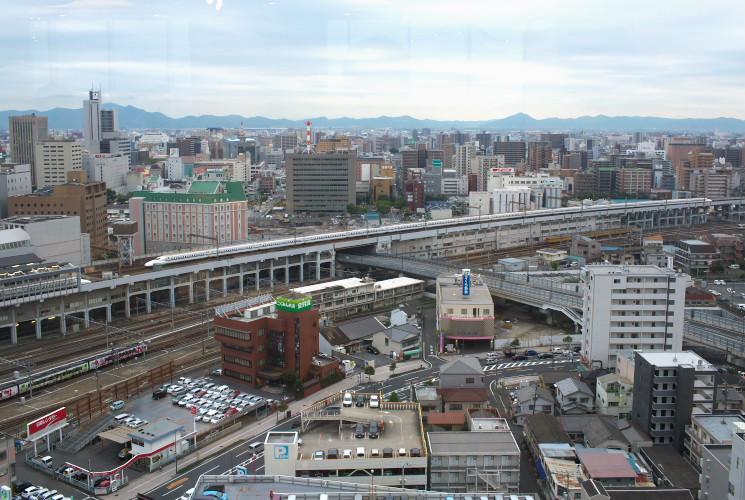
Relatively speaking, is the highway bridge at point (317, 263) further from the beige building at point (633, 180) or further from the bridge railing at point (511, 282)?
the beige building at point (633, 180)

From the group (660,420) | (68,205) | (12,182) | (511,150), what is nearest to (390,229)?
(68,205)

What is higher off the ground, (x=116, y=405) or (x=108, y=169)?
(x=108, y=169)

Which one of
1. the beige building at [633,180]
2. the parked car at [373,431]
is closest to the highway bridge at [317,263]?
the parked car at [373,431]

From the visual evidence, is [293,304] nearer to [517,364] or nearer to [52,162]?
[517,364]

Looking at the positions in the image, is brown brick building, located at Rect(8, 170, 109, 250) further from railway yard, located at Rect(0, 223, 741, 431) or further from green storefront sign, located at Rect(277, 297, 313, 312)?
green storefront sign, located at Rect(277, 297, 313, 312)

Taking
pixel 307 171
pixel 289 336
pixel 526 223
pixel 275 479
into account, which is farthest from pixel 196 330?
pixel 307 171

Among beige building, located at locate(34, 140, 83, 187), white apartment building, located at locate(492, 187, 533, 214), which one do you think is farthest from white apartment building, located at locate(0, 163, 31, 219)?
white apartment building, located at locate(492, 187, 533, 214)

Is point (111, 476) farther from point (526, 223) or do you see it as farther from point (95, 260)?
point (526, 223)
